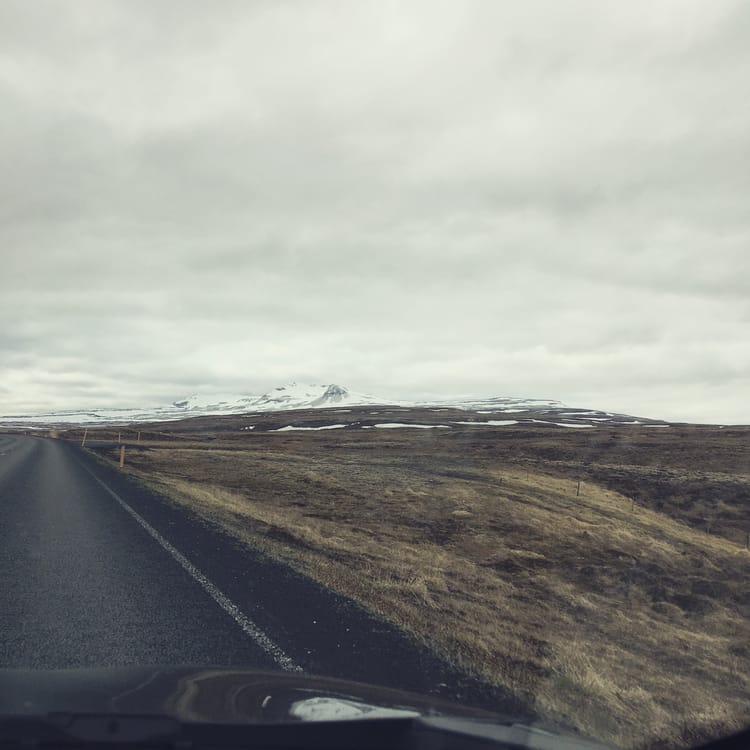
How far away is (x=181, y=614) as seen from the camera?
6.69 m

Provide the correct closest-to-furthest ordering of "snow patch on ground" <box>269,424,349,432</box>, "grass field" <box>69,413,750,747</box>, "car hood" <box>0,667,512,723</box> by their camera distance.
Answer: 1. "car hood" <box>0,667,512,723</box>
2. "grass field" <box>69,413,750,747</box>
3. "snow patch on ground" <box>269,424,349,432</box>

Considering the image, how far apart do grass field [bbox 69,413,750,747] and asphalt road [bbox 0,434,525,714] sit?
62 cm

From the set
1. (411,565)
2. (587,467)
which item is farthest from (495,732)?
(587,467)

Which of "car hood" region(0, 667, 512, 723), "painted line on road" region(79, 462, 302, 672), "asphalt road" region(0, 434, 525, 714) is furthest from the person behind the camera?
"painted line on road" region(79, 462, 302, 672)

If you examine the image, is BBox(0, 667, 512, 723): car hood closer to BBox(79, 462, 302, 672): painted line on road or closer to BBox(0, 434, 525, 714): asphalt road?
BBox(0, 434, 525, 714): asphalt road

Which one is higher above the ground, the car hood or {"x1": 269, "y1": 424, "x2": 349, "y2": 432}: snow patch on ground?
{"x1": 269, "y1": 424, "x2": 349, "y2": 432}: snow patch on ground

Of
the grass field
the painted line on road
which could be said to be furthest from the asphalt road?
the grass field

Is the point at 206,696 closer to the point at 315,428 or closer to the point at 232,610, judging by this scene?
the point at 232,610

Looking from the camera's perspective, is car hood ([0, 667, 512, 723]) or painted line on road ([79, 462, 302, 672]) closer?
car hood ([0, 667, 512, 723])

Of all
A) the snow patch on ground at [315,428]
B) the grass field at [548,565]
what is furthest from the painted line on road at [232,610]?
the snow patch on ground at [315,428]

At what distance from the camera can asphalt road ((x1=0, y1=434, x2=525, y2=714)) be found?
5.29 meters

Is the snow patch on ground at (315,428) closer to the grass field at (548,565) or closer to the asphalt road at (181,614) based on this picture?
the grass field at (548,565)

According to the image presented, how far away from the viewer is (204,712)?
304 centimetres

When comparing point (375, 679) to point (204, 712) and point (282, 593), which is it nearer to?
point (204, 712)
